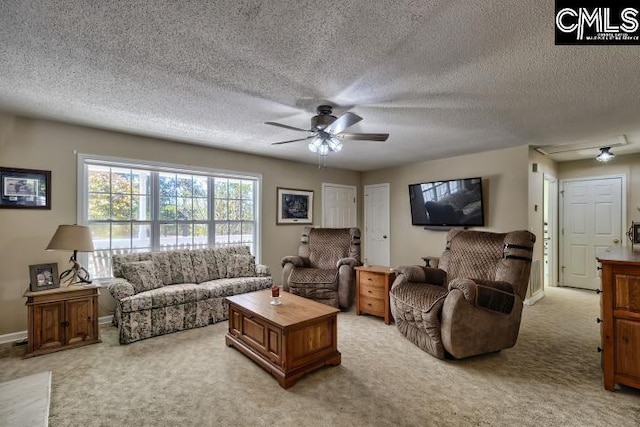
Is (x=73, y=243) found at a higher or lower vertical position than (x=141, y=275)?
higher

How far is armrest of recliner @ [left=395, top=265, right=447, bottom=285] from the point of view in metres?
3.21

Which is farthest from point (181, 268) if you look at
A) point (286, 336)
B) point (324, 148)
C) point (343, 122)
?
point (343, 122)

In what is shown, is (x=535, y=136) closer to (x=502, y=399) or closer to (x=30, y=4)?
(x=502, y=399)

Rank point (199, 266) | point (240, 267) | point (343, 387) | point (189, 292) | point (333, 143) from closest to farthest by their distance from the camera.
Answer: point (343, 387) → point (333, 143) → point (189, 292) → point (199, 266) → point (240, 267)

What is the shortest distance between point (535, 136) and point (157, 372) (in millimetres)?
4873

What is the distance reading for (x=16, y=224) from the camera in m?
3.13

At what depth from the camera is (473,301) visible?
2.53 meters

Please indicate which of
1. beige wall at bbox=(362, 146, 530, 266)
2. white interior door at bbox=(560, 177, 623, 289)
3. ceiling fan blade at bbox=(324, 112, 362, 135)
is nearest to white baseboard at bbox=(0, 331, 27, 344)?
ceiling fan blade at bbox=(324, 112, 362, 135)

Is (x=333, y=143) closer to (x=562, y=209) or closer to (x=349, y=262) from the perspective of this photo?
(x=349, y=262)

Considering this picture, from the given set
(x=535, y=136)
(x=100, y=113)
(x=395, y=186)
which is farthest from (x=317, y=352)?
(x=395, y=186)

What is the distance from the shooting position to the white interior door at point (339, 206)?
6039mm

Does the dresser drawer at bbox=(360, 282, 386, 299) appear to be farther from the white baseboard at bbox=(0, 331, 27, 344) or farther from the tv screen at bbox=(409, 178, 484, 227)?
the white baseboard at bbox=(0, 331, 27, 344)

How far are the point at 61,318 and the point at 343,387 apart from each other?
276 centimetres

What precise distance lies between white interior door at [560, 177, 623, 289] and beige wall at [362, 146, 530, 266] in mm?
1938
